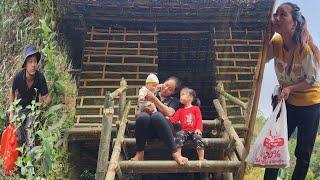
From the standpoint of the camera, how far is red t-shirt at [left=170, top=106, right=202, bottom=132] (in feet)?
15.6

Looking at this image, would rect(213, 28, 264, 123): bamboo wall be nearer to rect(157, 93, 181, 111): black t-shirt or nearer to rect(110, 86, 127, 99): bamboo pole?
rect(157, 93, 181, 111): black t-shirt

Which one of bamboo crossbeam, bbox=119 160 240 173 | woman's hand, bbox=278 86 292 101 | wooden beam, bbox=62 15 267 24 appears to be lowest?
bamboo crossbeam, bbox=119 160 240 173

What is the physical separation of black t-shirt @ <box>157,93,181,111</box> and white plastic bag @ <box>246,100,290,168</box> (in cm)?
146

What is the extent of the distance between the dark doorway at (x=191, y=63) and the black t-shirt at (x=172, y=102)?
8.79ft

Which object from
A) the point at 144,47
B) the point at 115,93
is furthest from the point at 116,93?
the point at 144,47

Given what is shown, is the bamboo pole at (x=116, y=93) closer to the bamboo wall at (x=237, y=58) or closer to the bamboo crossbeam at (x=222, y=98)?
the bamboo crossbeam at (x=222, y=98)

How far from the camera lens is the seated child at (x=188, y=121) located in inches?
182

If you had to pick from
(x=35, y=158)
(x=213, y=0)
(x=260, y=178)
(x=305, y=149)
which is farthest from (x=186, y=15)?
(x=305, y=149)

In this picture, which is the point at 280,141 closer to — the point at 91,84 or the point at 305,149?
the point at 305,149

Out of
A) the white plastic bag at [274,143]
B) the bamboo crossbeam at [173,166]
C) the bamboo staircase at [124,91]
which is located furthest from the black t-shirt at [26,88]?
the white plastic bag at [274,143]

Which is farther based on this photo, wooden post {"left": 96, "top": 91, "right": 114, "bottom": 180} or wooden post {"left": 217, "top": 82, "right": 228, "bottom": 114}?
wooden post {"left": 217, "top": 82, "right": 228, "bottom": 114}

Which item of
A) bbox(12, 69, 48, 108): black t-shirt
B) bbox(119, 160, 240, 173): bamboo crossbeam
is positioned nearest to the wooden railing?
bbox(119, 160, 240, 173): bamboo crossbeam

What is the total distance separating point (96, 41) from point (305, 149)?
3.86m

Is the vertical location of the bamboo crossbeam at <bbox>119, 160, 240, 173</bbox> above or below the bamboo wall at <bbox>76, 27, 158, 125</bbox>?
below
